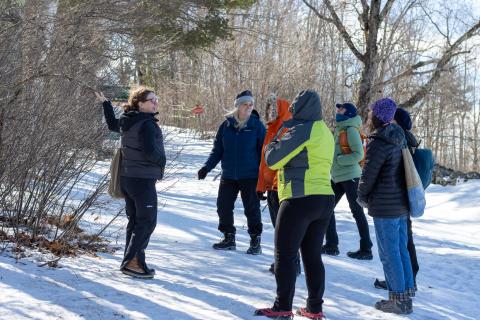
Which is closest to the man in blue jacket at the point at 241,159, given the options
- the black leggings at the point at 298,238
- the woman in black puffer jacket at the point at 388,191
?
the woman in black puffer jacket at the point at 388,191

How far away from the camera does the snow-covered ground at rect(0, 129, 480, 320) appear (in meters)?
4.35

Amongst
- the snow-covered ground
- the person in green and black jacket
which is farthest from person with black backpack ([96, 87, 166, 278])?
the person in green and black jacket

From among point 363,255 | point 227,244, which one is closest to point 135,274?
point 227,244

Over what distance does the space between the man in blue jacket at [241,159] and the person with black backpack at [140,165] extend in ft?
4.37

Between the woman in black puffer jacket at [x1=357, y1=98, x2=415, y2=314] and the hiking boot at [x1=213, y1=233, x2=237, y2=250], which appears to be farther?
the hiking boot at [x1=213, y1=233, x2=237, y2=250]

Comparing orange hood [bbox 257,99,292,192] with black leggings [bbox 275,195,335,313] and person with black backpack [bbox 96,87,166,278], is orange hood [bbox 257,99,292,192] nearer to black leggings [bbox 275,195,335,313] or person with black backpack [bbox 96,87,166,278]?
person with black backpack [bbox 96,87,166,278]

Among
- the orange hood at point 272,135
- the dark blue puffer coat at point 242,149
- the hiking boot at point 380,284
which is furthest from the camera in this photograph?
the dark blue puffer coat at point 242,149

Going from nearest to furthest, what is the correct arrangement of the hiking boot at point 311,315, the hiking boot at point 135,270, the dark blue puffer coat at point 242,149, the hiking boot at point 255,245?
the hiking boot at point 311,315 < the hiking boot at point 135,270 < the dark blue puffer coat at point 242,149 < the hiking boot at point 255,245

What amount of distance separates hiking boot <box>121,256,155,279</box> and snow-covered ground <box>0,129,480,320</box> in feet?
0.23

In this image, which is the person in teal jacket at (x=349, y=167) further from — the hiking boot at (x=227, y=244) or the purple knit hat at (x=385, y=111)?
the purple knit hat at (x=385, y=111)

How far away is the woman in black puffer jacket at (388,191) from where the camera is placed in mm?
4898

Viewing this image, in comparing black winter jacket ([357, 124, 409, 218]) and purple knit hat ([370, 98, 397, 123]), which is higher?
purple knit hat ([370, 98, 397, 123])

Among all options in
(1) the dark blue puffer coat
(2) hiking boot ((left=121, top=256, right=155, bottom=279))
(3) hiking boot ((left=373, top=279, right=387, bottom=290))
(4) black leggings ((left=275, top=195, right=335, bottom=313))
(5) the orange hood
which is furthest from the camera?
(1) the dark blue puffer coat

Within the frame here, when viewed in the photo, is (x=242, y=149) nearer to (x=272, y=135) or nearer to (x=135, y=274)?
(x=272, y=135)
